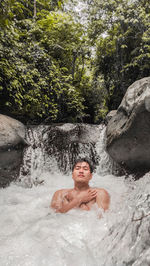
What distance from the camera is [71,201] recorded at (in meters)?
2.71

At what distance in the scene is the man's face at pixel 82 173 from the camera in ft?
9.16

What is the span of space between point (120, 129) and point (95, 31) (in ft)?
22.9

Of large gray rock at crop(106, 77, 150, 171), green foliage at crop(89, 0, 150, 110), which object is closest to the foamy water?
large gray rock at crop(106, 77, 150, 171)

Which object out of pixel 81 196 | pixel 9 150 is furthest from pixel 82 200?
pixel 9 150

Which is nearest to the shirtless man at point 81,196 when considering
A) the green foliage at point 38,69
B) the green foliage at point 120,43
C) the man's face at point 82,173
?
the man's face at point 82,173

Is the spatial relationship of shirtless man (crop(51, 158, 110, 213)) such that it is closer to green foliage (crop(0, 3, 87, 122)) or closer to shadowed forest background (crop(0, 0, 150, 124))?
green foliage (crop(0, 3, 87, 122))

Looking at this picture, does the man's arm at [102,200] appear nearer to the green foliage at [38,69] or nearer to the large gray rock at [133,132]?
the large gray rock at [133,132]

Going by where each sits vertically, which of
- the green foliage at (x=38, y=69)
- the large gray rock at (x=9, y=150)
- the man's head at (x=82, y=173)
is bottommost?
the large gray rock at (x=9, y=150)

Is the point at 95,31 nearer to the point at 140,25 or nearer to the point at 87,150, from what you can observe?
the point at 140,25

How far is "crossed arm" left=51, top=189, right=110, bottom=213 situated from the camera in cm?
256

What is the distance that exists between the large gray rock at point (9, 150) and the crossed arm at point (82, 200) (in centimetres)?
242

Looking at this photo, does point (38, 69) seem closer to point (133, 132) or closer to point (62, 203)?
point (133, 132)

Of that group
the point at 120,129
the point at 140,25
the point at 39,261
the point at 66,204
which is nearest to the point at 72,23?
the point at 140,25

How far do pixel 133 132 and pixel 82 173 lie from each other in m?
1.76
